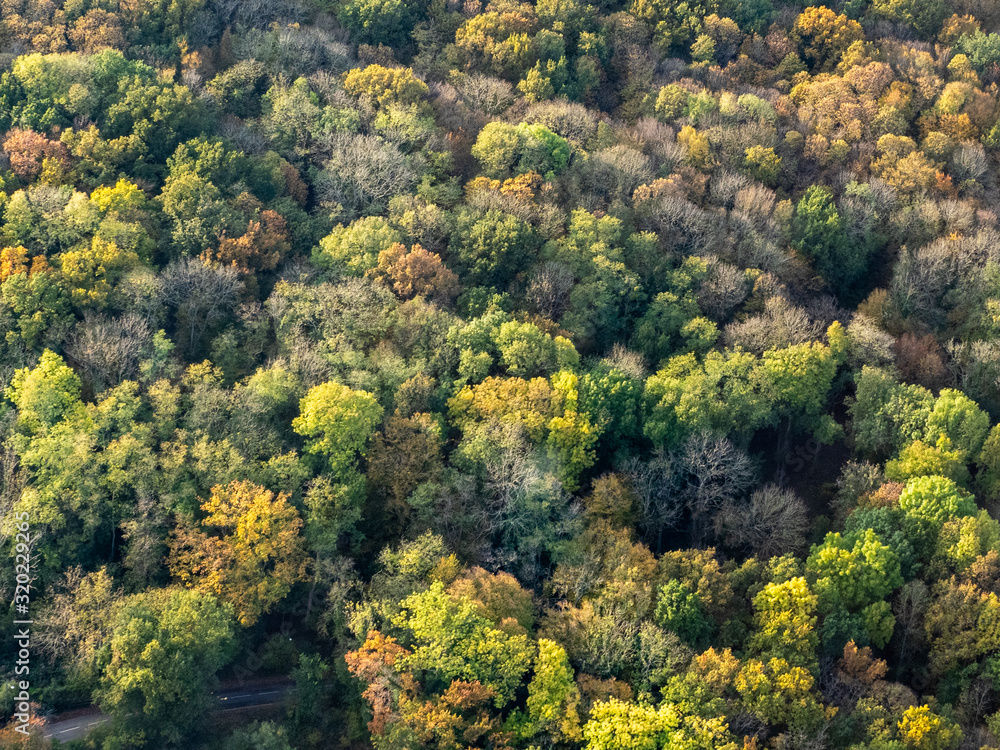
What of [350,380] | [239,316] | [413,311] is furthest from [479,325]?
[239,316]

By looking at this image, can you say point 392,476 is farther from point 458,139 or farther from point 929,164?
point 929,164

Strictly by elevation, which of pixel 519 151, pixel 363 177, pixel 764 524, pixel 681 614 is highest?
pixel 519 151

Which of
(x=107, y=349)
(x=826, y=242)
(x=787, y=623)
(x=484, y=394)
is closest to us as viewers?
(x=787, y=623)

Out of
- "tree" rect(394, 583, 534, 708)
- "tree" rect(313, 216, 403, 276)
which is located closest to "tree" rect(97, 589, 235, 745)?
"tree" rect(394, 583, 534, 708)

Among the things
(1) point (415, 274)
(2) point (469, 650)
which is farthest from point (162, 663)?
(1) point (415, 274)

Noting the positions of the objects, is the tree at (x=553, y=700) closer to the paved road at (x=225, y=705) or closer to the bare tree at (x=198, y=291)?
the paved road at (x=225, y=705)

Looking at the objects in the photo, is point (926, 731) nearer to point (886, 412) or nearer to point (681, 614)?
point (681, 614)
